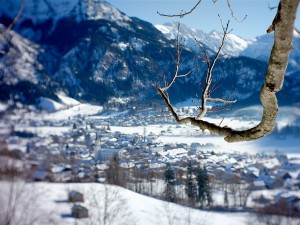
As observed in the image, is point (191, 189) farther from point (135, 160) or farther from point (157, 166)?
point (135, 160)

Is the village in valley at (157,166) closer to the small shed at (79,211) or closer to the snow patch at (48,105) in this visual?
the small shed at (79,211)

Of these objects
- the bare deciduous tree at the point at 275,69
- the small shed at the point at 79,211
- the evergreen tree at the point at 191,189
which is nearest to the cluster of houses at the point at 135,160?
the small shed at the point at 79,211

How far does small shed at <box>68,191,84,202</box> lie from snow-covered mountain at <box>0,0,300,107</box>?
5938 cm

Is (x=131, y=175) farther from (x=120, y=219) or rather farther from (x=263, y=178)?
(x=120, y=219)

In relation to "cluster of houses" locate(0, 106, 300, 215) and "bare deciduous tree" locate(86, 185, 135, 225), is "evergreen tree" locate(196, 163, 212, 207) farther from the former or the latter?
"bare deciduous tree" locate(86, 185, 135, 225)

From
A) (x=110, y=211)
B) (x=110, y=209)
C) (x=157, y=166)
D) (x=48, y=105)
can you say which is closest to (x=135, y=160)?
(x=157, y=166)

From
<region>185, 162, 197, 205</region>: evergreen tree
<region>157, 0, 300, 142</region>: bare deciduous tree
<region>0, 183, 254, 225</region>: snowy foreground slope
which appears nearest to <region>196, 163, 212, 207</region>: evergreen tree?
<region>185, 162, 197, 205</region>: evergreen tree

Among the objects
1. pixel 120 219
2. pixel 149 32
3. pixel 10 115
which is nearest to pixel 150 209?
pixel 120 219

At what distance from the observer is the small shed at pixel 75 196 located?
43.7 ft

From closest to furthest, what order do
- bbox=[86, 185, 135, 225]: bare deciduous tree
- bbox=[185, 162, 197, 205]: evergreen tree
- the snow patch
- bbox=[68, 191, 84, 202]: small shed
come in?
bbox=[86, 185, 135, 225]: bare deciduous tree → bbox=[68, 191, 84, 202]: small shed → bbox=[185, 162, 197, 205]: evergreen tree → the snow patch

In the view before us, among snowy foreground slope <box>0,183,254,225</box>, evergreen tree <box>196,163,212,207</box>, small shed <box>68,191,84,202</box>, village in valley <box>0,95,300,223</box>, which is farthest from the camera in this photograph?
evergreen tree <box>196,163,212,207</box>

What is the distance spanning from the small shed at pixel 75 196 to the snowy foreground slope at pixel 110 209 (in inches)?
10.8

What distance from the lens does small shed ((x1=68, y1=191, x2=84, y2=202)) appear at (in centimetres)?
1333

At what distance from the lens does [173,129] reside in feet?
180
